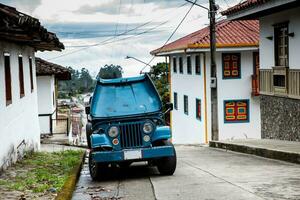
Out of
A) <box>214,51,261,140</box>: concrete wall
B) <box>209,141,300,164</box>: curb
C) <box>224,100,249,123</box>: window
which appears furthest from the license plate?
<box>224,100,249,123</box>: window

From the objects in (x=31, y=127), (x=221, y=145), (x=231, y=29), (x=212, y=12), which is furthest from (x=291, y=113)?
(x=231, y=29)

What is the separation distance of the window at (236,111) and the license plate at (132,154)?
66.6 ft

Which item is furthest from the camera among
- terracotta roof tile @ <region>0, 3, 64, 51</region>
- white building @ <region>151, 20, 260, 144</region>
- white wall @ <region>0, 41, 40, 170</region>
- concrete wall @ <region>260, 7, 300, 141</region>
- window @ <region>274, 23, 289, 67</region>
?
white building @ <region>151, 20, 260, 144</region>

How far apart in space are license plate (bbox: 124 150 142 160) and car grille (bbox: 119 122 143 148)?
0.62 ft

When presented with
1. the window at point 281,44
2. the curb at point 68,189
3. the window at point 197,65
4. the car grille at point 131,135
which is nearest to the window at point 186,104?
the window at point 197,65

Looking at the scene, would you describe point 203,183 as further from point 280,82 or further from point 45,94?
point 45,94

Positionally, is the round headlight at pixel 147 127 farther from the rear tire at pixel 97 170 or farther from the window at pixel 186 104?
the window at pixel 186 104

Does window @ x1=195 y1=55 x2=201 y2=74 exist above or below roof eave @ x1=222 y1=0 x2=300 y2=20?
below

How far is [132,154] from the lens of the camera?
38.5ft

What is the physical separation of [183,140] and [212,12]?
16.2 metres

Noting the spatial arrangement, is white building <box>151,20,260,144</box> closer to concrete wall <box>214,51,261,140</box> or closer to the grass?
concrete wall <box>214,51,261,140</box>

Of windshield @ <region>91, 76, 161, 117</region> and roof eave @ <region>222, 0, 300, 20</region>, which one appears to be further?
roof eave @ <region>222, 0, 300, 20</region>

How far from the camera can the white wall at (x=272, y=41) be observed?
19.0m

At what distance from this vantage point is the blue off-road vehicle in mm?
11766
